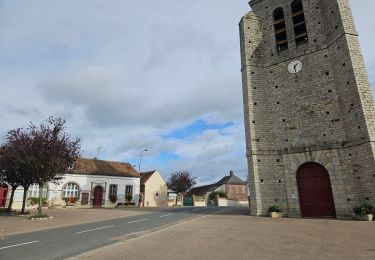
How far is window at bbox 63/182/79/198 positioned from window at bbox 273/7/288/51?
92.7 feet

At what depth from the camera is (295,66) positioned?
Answer: 19.7 meters

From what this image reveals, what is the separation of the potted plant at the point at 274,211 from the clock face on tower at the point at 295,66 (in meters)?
9.59

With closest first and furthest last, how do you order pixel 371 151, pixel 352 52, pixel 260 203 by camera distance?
pixel 371 151 < pixel 352 52 < pixel 260 203

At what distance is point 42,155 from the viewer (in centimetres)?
1686

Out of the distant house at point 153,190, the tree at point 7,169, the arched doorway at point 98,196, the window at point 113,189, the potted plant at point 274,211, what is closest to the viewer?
the potted plant at point 274,211

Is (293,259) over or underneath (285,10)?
underneath

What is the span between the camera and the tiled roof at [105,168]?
35875mm

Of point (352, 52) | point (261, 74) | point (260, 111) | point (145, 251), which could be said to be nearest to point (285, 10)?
point (261, 74)

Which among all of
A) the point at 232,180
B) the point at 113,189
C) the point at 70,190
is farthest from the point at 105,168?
the point at 232,180

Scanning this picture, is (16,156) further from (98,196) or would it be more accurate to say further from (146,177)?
(146,177)

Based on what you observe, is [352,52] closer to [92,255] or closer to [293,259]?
[293,259]

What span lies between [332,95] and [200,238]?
45.8 feet

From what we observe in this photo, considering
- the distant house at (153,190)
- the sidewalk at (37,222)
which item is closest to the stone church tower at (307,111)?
the sidewalk at (37,222)

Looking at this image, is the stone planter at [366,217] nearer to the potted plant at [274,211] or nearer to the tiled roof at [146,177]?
the potted plant at [274,211]
